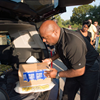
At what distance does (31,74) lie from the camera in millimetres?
1216

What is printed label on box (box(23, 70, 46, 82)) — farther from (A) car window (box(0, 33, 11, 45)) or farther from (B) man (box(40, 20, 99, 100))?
(A) car window (box(0, 33, 11, 45))

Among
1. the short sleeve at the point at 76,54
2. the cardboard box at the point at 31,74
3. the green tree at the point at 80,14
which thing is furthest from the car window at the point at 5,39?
the green tree at the point at 80,14

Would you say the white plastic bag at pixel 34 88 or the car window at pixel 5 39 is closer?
the white plastic bag at pixel 34 88

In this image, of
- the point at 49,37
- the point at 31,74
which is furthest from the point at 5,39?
the point at 49,37

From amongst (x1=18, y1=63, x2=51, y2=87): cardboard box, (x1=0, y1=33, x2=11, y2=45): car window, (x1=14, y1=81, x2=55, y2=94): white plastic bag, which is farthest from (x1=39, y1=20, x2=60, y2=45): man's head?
(x1=0, y1=33, x2=11, y2=45): car window

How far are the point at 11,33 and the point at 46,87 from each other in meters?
1.38

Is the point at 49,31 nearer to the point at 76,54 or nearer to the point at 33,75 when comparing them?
the point at 76,54

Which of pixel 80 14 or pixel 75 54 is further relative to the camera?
pixel 80 14

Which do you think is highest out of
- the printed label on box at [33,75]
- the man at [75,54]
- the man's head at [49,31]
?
the man's head at [49,31]

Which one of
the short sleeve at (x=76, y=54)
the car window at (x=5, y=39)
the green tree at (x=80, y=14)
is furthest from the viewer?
the green tree at (x=80, y=14)

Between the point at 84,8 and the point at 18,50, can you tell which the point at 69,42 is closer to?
the point at 18,50

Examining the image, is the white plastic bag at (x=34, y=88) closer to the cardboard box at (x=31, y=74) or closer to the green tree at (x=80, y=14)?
the cardboard box at (x=31, y=74)

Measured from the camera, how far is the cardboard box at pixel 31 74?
1.20 meters

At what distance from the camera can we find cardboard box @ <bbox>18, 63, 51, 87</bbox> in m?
1.20
